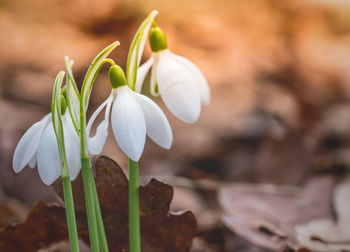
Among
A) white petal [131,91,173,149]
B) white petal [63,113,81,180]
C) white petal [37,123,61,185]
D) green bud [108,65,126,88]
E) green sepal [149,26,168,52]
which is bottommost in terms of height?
white petal [37,123,61,185]

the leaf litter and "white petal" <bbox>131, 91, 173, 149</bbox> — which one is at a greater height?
"white petal" <bbox>131, 91, 173, 149</bbox>

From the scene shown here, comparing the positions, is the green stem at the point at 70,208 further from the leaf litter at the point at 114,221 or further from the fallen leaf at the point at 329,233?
the fallen leaf at the point at 329,233

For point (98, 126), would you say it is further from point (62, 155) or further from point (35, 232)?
point (35, 232)

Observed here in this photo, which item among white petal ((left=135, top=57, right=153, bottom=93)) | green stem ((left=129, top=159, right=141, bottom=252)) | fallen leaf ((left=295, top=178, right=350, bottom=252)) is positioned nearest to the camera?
green stem ((left=129, top=159, right=141, bottom=252))

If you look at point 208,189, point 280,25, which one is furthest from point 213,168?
point 280,25

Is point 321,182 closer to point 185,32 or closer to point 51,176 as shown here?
point 51,176

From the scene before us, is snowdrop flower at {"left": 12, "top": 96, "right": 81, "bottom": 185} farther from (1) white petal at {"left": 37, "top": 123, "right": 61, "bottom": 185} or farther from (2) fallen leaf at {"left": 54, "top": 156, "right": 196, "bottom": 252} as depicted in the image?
(2) fallen leaf at {"left": 54, "top": 156, "right": 196, "bottom": 252}

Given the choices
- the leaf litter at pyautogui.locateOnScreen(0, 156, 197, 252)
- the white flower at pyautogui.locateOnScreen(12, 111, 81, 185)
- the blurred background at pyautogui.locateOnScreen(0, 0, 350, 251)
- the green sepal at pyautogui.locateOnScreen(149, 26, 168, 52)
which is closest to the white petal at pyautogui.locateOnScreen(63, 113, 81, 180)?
the white flower at pyautogui.locateOnScreen(12, 111, 81, 185)
